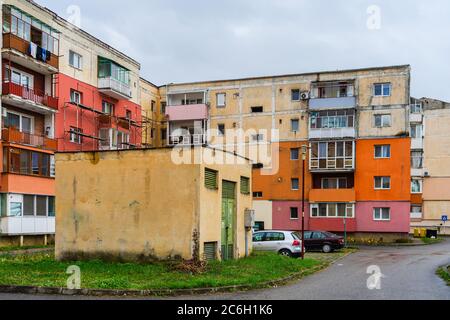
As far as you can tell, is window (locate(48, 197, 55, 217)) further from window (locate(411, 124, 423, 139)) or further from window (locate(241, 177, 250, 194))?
window (locate(411, 124, 423, 139))

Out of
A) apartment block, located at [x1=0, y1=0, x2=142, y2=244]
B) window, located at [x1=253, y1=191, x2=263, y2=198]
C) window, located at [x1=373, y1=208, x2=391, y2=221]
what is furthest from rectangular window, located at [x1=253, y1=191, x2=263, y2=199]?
apartment block, located at [x1=0, y1=0, x2=142, y2=244]

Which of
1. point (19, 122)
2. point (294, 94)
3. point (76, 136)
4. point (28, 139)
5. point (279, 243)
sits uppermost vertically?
point (294, 94)

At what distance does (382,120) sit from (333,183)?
6688 millimetres

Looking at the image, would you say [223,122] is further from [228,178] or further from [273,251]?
[228,178]

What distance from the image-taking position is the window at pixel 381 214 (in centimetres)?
4350

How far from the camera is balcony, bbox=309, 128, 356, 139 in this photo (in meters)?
44.2

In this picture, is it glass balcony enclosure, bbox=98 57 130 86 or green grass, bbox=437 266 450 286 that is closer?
green grass, bbox=437 266 450 286

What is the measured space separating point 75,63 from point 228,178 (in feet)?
72.1

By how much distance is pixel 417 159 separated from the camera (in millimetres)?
59594

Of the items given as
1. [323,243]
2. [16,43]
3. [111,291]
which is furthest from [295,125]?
[111,291]

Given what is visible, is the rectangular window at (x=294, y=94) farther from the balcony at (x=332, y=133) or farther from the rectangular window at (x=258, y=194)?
the rectangular window at (x=258, y=194)

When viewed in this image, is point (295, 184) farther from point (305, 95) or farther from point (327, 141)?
point (305, 95)

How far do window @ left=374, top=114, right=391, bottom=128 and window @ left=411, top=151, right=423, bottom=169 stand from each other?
17.4 meters
